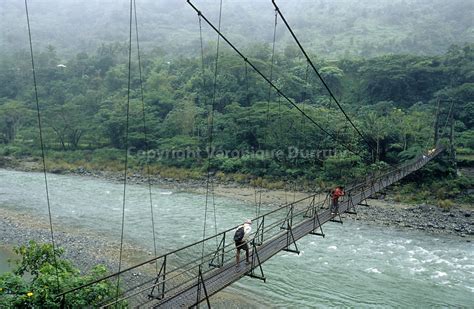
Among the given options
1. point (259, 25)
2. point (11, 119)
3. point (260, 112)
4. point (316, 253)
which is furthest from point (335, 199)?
point (259, 25)

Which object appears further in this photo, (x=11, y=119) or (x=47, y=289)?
(x=11, y=119)

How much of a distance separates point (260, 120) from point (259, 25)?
84.9 metres

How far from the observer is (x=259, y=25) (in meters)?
110

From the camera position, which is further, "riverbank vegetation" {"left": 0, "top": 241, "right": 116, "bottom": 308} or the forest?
the forest

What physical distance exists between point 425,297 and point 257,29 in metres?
99.7

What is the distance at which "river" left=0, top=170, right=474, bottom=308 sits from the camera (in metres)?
11.3

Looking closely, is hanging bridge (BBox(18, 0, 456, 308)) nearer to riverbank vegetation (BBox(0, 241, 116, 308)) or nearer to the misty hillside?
riverbank vegetation (BBox(0, 241, 116, 308))

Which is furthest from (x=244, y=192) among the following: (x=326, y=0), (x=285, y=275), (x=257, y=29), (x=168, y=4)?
(x=168, y=4)

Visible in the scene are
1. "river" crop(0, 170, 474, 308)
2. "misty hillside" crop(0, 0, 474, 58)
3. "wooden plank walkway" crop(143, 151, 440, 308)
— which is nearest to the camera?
"wooden plank walkway" crop(143, 151, 440, 308)

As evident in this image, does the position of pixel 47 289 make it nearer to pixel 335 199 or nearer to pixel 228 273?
pixel 228 273

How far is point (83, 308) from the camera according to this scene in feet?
21.3

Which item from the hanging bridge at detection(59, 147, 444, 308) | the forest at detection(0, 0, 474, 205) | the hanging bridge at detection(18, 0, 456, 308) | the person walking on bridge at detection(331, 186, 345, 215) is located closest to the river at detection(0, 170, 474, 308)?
the hanging bridge at detection(18, 0, 456, 308)

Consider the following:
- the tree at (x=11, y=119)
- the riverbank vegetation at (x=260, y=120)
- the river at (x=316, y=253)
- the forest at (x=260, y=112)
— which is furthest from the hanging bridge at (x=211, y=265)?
the tree at (x=11, y=119)

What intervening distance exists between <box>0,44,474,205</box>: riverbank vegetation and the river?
4.16m
